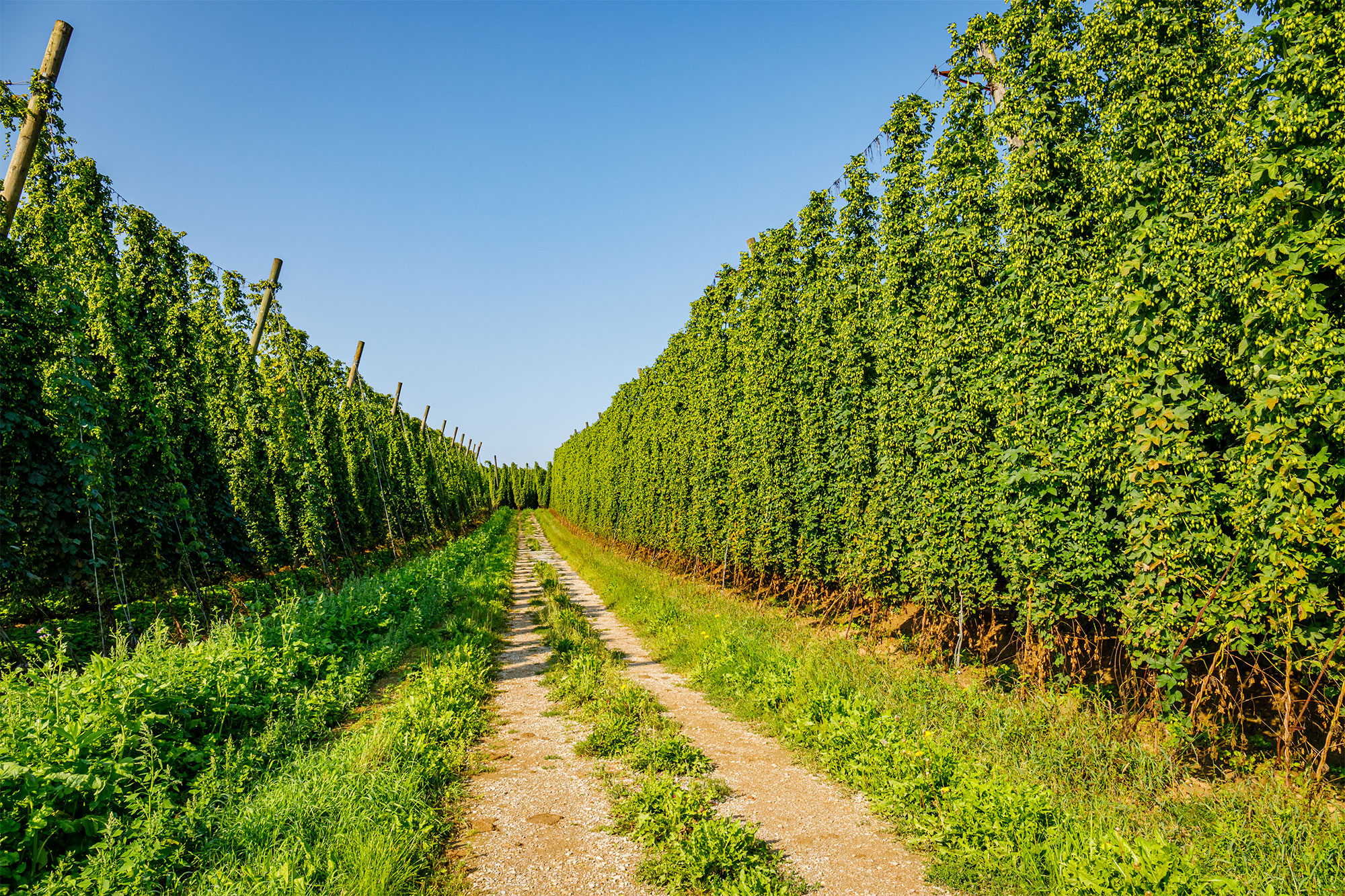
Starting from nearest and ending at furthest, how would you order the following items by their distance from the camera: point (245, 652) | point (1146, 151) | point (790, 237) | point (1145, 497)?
1. point (1145, 497)
2. point (1146, 151)
3. point (245, 652)
4. point (790, 237)

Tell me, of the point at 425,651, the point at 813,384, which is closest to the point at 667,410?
the point at 813,384

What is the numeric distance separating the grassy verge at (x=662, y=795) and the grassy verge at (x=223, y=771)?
118cm

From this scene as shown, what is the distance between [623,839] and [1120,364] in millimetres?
5128

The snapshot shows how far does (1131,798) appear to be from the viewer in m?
4.06

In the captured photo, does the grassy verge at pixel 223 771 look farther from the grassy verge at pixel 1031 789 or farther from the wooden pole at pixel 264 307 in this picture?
the wooden pole at pixel 264 307

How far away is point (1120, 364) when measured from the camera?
5000 mm

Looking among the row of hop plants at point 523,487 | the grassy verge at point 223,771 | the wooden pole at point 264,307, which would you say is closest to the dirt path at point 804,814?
the grassy verge at point 223,771

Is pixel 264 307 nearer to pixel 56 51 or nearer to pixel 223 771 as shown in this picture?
pixel 56 51

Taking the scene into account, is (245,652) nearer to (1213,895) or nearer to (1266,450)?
(1213,895)

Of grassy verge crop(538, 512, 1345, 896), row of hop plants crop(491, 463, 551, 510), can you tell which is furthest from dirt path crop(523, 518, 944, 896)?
row of hop plants crop(491, 463, 551, 510)

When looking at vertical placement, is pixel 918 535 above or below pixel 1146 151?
below

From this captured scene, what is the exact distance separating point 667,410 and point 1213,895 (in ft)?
55.7

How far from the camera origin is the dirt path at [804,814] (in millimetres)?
3525

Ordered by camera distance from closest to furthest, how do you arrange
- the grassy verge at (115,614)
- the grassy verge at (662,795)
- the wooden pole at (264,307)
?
the grassy verge at (662,795)
the grassy verge at (115,614)
the wooden pole at (264,307)
